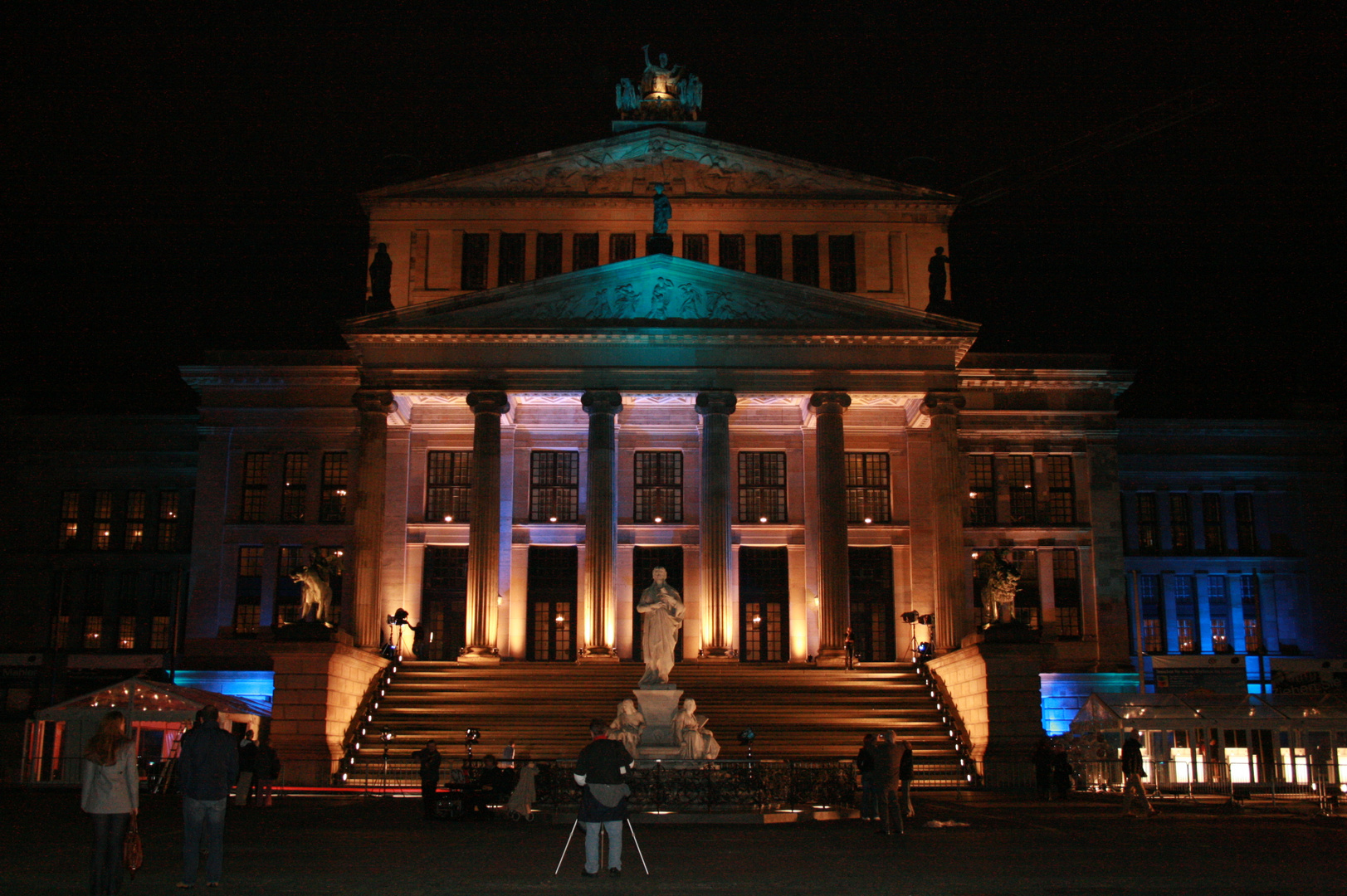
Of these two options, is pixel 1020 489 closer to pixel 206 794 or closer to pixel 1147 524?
pixel 1147 524

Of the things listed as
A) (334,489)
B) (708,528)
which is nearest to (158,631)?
(334,489)

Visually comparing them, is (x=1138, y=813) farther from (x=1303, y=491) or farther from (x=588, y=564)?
(x=1303, y=491)

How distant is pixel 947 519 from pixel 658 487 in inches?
452

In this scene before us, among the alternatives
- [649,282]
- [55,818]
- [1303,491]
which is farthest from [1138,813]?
[1303,491]

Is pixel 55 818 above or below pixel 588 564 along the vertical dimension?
below

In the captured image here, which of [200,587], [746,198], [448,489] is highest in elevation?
[746,198]

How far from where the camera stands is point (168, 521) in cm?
5534

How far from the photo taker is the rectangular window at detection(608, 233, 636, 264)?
4966cm

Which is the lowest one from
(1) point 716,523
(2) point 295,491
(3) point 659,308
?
(1) point 716,523

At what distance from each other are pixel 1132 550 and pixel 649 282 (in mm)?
23926

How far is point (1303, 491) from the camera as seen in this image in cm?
5522

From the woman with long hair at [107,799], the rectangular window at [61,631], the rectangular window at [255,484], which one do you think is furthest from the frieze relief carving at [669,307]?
the woman with long hair at [107,799]

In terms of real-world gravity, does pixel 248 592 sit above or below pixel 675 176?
below

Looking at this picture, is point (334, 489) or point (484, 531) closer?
point (484, 531)
